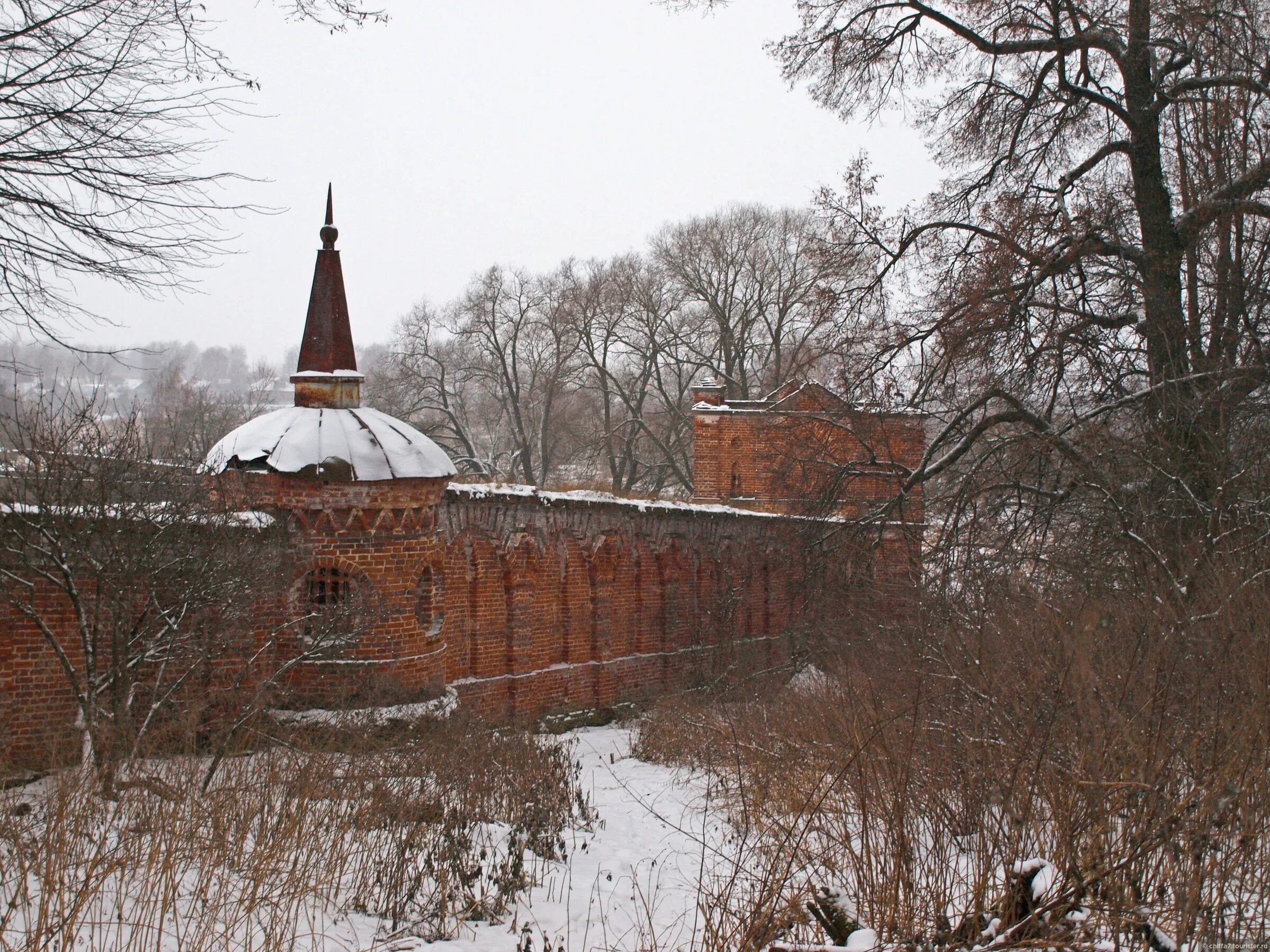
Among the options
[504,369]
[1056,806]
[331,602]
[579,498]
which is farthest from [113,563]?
[504,369]

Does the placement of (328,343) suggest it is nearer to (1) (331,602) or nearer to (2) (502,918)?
(1) (331,602)

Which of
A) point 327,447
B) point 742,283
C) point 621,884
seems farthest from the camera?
point 742,283

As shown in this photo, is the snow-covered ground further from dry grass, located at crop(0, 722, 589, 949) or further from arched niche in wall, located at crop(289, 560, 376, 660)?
arched niche in wall, located at crop(289, 560, 376, 660)

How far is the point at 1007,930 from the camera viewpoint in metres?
3.92

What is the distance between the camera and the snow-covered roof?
10242 mm

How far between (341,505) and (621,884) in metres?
5.60

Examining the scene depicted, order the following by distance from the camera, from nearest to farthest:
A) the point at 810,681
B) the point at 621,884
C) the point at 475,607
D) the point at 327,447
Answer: the point at 621,884 < the point at 327,447 < the point at 475,607 < the point at 810,681

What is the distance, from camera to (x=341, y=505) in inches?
416

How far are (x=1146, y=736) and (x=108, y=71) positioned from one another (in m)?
6.36

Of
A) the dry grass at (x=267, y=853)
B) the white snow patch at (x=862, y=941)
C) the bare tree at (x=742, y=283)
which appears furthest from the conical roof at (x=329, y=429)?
the bare tree at (x=742, y=283)

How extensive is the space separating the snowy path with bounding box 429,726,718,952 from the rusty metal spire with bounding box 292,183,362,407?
486cm

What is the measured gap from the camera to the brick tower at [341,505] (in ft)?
33.7

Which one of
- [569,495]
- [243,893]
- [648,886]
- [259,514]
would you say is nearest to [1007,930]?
[648,886]

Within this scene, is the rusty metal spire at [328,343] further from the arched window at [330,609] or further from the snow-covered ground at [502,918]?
the snow-covered ground at [502,918]
